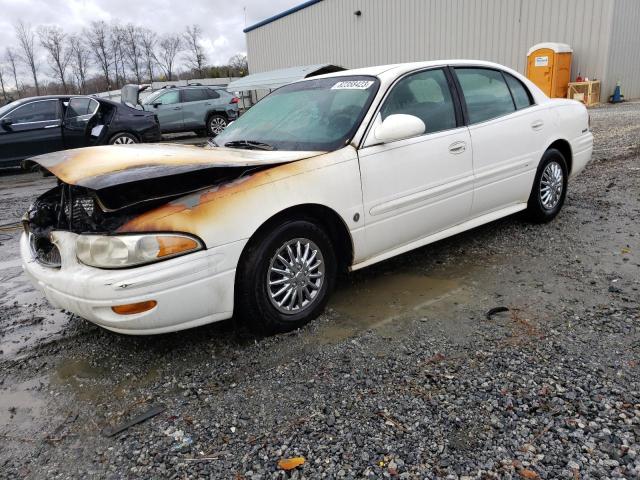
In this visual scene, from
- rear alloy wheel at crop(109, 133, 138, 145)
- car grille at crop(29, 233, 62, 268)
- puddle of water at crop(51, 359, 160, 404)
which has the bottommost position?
puddle of water at crop(51, 359, 160, 404)

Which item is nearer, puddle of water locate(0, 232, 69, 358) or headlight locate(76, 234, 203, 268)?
headlight locate(76, 234, 203, 268)

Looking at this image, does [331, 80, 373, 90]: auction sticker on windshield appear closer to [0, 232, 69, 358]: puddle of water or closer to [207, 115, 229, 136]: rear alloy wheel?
[0, 232, 69, 358]: puddle of water

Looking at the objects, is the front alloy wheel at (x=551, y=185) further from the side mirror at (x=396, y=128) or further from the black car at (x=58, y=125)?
the black car at (x=58, y=125)

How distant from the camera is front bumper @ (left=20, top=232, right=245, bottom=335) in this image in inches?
101

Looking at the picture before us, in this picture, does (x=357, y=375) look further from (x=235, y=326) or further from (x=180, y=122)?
(x=180, y=122)

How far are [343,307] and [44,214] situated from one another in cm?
196

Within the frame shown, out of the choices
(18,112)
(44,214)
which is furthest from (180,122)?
(44,214)

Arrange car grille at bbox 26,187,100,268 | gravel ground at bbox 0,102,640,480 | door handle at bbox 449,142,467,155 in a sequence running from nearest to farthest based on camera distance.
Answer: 1. gravel ground at bbox 0,102,640,480
2. car grille at bbox 26,187,100,268
3. door handle at bbox 449,142,467,155

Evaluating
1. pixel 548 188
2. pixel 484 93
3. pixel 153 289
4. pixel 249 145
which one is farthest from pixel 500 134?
pixel 153 289

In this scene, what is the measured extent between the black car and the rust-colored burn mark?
28.1 feet

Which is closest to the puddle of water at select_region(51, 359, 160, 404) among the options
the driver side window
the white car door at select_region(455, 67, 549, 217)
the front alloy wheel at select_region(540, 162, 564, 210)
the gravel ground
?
the gravel ground

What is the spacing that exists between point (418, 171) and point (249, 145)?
1.18 meters

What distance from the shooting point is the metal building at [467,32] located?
666 inches

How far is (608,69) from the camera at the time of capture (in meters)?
17.0
